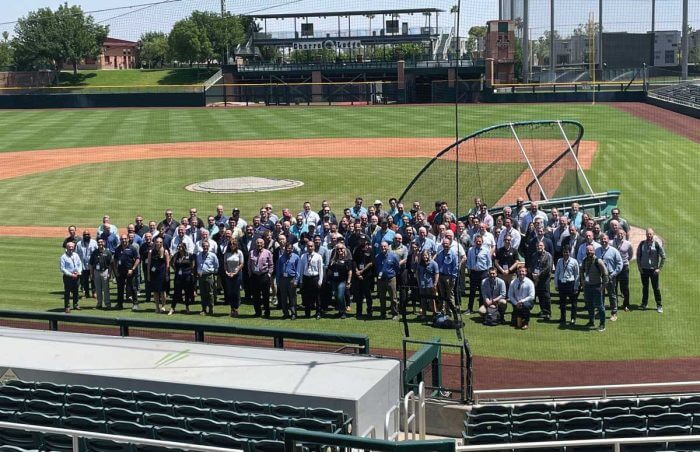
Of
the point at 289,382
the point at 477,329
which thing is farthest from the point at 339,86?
the point at 289,382

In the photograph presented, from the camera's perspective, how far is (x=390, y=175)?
3125 centimetres

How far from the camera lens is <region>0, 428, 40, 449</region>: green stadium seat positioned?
8242 mm

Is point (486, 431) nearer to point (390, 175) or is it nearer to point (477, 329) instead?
point (477, 329)

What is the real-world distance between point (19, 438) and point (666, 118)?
37.0 metres

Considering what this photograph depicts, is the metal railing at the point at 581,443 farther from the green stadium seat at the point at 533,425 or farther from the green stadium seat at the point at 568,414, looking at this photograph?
the green stadium seat at the point at 568,414

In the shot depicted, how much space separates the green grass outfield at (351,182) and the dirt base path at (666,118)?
2.16ft

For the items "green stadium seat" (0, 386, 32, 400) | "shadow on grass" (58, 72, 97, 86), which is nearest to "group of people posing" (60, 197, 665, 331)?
"green stadium seat" (0, 386, 32, 400)

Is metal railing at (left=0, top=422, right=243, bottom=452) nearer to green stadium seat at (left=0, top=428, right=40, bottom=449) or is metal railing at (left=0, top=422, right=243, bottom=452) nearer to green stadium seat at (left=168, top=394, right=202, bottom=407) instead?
green stadium seat at (left=0, top=428, right=40, bottom=449)

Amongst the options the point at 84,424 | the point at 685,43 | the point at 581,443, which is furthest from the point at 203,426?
the point at 685,43

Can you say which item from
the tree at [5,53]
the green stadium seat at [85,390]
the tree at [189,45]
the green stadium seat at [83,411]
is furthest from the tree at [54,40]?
the green stadium seat at [83,411]

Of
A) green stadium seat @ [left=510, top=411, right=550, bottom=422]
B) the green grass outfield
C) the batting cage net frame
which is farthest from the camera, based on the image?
the batting cage net frame

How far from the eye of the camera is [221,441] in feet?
25.2

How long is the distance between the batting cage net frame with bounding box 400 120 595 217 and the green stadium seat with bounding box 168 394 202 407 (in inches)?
373

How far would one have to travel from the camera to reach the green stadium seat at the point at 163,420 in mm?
8094
